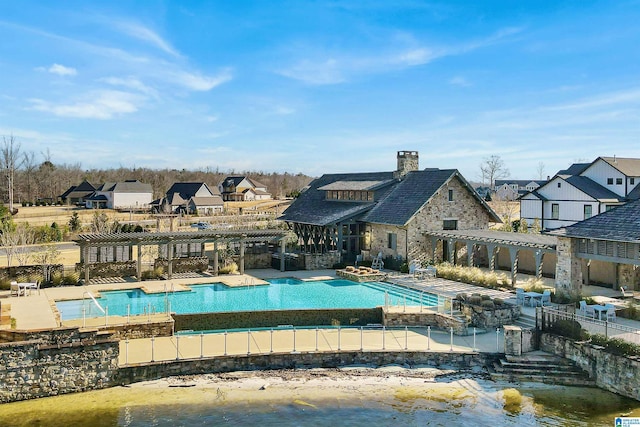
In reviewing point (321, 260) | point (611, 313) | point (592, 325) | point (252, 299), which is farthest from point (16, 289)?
point (611, 313)

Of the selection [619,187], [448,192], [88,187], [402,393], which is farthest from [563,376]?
[88,187]

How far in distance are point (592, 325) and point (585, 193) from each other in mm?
27669

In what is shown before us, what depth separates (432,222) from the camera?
109ft

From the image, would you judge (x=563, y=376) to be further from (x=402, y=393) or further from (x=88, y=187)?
(x=88, y=187)

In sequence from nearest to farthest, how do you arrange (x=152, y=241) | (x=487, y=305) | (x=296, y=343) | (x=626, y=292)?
(x=296, y=343)
(x=487, y=305)
(x=626, y=292)
(x=152, y=241)

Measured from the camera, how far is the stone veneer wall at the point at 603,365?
49.1 ft

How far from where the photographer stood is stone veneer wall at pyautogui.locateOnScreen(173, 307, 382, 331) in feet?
69.0

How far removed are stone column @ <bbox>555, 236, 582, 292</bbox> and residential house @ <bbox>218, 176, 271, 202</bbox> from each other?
278ft

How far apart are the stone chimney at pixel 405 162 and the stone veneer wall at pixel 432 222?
14.9ft

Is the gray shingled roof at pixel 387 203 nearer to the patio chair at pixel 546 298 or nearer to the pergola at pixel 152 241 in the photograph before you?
the pergola at pixel 152 241

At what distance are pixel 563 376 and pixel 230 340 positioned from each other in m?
10.2

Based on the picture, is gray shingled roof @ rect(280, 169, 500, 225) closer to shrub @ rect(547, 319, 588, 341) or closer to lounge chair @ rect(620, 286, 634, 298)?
lounge chair @ rect(620, 286, 634, 298)

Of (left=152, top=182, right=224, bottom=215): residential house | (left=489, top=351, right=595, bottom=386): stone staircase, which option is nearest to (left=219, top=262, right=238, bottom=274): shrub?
(left=489, top=351, right=595, bottom=386): stone staircase

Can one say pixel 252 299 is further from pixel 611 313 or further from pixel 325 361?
pixel 611 313
